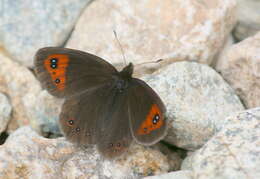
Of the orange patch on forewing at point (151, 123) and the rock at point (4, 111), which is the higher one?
the orange patch on forewing at point (151, 123)

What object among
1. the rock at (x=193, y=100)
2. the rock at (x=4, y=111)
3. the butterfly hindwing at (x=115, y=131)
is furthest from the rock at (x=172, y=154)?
the rock at (x=4, y=111)

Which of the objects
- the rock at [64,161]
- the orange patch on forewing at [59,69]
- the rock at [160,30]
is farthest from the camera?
the rock at [160,30]

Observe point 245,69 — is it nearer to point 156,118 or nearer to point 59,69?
point 156,118

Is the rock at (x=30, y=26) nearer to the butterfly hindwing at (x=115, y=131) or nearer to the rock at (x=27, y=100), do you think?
the rock at (x=27, y=100)

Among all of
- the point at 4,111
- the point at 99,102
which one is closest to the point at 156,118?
the point at 99,102

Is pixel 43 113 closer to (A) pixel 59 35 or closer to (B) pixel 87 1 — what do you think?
(A) pixel 59 35

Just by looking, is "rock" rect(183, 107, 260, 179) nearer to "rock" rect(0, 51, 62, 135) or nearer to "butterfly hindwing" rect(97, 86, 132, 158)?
"butterfly hindwing" rect(97, 86, 132, 158)

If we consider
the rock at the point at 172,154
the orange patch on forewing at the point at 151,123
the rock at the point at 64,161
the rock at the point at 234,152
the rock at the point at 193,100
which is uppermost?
the rock at the point at 234,152
